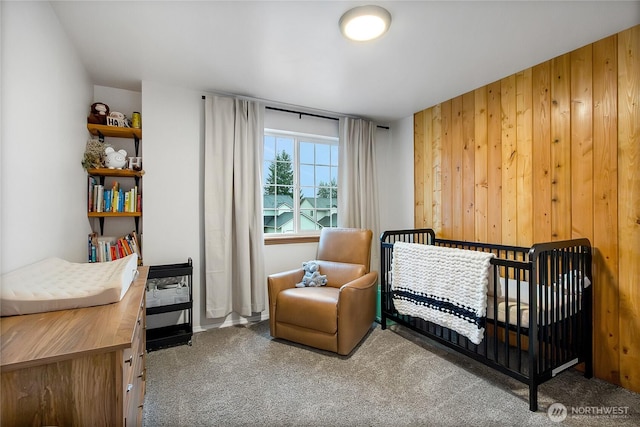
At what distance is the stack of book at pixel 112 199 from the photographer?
2.38m

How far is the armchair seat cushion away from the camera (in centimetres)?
226

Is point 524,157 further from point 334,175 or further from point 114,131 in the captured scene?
point 114,131

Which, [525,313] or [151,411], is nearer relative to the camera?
[151,411]

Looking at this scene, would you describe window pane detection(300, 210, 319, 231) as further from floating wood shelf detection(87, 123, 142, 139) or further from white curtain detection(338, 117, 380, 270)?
floating wood shelf detection(87, 123, 142, 139)

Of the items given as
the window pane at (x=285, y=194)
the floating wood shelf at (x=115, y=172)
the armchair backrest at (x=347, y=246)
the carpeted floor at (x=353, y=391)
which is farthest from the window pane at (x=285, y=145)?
the carpeted floor at (x=353, y=391)

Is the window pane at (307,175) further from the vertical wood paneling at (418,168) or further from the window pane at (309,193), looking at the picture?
the vertical wood paneling at (418,168)

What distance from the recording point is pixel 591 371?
1.99m

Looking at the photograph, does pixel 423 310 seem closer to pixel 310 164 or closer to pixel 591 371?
pixel 591 371

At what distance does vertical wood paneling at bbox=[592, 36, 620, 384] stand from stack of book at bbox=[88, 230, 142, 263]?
Result: 11.5ft

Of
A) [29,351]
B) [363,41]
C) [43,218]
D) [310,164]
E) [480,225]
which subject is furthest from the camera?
[310,164]

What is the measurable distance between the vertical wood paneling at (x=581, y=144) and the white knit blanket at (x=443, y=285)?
80cm

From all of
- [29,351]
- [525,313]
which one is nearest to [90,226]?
[29,351]

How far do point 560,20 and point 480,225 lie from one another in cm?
161

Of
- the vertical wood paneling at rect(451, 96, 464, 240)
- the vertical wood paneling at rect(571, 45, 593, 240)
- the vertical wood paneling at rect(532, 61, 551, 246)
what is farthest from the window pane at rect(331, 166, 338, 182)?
the vertical wood paneling at rect(571, 45, 593, 240)
